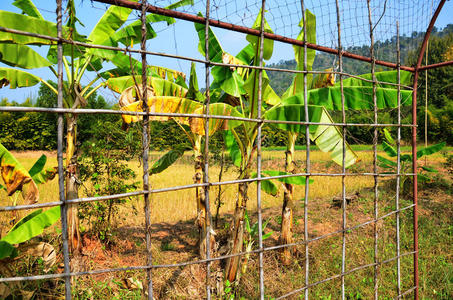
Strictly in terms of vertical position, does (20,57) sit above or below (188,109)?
above

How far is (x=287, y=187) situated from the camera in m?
4.44

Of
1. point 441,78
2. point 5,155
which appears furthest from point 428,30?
point 441,78

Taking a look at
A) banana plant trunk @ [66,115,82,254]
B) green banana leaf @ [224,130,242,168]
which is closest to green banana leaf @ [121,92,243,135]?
banana plant trunk @ [66,115,82,254]

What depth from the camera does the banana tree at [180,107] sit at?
262 cm

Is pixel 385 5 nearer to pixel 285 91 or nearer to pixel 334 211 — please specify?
pixel 285 91

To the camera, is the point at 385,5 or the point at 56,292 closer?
the point at 385,5

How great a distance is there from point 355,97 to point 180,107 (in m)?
2.05

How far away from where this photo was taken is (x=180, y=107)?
2.89 metres

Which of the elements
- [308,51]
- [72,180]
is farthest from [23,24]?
[308,51]

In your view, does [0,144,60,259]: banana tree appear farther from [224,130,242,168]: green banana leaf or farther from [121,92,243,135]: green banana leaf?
[224,130,242,168]: green banana leaf

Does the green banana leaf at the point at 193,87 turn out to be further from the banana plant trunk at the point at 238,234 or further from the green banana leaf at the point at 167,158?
the banana plant trunk at the point at 238,234

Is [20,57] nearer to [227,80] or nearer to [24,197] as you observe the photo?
[24,197]

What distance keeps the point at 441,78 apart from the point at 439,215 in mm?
22817

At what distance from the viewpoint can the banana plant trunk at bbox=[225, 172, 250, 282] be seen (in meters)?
3.38
